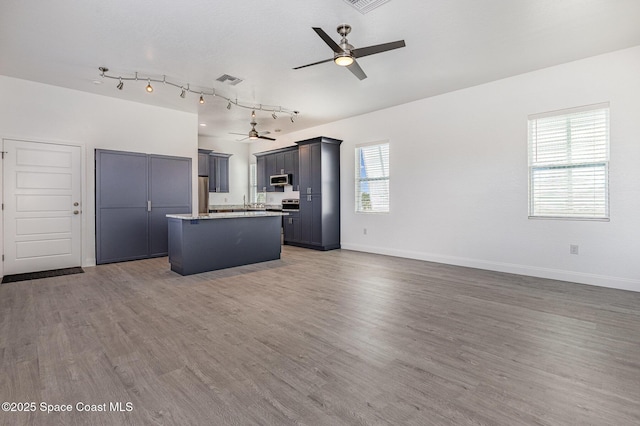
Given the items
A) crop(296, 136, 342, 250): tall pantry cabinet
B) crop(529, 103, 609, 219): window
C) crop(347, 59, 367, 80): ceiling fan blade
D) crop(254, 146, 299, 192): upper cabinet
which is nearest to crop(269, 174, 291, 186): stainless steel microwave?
crop(254, 146, 299, 192): upper cabinet

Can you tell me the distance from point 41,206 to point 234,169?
5.55m

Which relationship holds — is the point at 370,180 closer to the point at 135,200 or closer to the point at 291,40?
the point at 291,40

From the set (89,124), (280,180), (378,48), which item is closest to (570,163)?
(378,48)

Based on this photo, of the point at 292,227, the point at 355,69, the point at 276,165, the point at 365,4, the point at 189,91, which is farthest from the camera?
the point at 276,165

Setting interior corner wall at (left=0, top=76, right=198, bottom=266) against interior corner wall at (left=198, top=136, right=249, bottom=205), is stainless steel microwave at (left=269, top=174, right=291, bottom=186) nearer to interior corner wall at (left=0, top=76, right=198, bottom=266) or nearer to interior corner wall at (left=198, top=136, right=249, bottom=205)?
interior corner wall at (left=198, top=136, right=249, bottom=205)

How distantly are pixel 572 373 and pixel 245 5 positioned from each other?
3.95 m

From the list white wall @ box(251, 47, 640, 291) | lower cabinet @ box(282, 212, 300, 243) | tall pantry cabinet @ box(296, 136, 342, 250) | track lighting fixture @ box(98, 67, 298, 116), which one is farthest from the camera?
lower cabinet @ box(282, 212, 300, 243)

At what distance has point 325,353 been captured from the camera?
2334 millimetres

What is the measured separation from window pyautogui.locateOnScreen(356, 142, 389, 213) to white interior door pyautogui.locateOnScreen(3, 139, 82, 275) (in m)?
5.29

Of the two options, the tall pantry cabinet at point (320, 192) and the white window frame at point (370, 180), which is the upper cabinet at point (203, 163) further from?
the white window frame at point (370, 180)

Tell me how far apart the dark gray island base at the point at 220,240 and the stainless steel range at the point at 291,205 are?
206 centimetres

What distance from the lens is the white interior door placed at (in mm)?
4812

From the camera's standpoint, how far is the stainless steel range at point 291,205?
799cm

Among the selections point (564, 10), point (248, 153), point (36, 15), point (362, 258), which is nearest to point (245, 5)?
point (36, 15)
